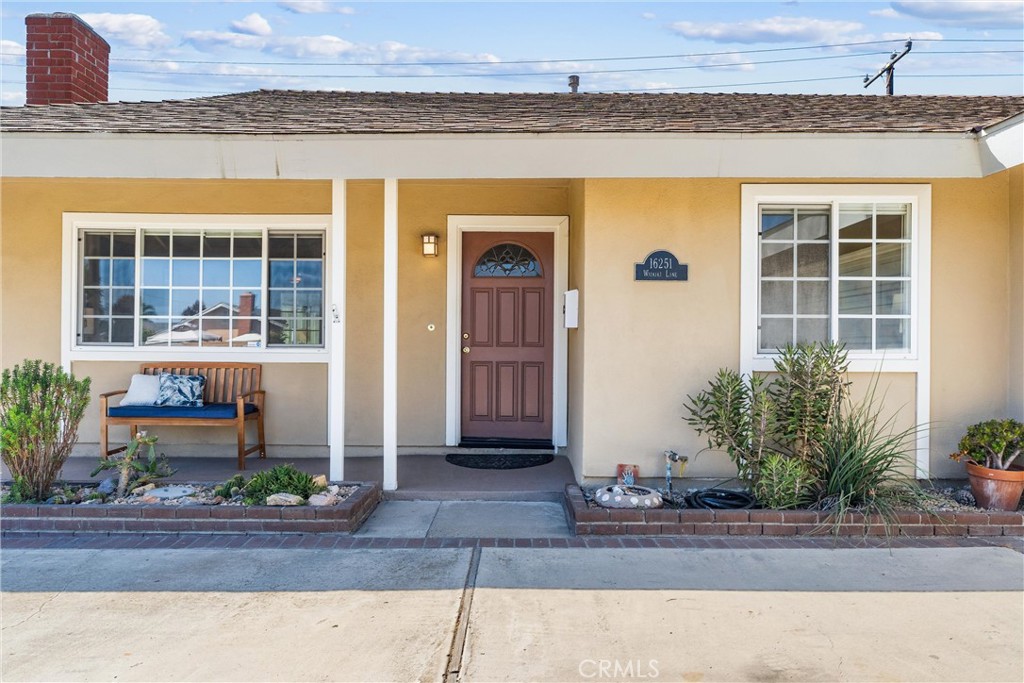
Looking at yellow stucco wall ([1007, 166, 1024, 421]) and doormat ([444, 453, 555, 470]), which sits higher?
yellow stucco wall ([1007, 166, 1024, 421])

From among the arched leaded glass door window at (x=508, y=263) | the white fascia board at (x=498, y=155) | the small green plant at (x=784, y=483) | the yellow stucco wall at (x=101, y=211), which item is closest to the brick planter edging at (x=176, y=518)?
the yellow stucco wall at (x=101, y=211)

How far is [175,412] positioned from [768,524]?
5.02 m

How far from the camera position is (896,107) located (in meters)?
6.67

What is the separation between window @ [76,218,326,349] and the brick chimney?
1931 mm

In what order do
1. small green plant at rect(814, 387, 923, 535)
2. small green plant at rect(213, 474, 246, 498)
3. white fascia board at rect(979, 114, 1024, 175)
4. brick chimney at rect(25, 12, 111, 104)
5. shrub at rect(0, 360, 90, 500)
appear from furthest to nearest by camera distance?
brick chimney at rect(25, 12, 111, 104)
small green plant at rect(213, 474, 246, 498)
shrub at rect(0, 360, 90, 500)
small green plant at rect(814, 387, 923, 535)
white fascia board at rect(979, 114, 1024, 175)

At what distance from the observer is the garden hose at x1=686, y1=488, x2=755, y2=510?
15.5 ft

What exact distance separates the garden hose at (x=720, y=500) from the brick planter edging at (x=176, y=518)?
8.16 feet

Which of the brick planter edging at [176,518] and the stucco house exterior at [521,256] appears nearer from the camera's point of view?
the brick planter edging at [176,518]

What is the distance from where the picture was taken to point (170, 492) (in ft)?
16.5

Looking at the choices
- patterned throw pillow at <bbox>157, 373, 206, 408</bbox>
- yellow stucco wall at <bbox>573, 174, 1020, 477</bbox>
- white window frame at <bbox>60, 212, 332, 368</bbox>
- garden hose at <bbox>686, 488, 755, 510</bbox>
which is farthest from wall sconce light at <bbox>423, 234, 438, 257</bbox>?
garden hose at <bbox>686, 488, 755, 510</bbox>

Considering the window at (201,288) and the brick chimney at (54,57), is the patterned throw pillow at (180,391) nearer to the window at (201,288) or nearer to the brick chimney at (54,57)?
the window at (201,288)

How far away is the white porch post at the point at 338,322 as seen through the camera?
5160 millimetres

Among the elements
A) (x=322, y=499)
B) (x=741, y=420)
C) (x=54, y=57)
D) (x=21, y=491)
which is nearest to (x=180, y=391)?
(x=21, y=491)

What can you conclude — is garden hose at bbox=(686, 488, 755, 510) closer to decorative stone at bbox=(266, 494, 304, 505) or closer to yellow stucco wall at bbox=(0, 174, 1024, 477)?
yellow stucco wall at bbox=(0, 174, 1024, 477)
